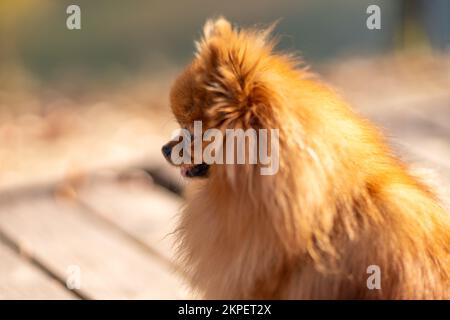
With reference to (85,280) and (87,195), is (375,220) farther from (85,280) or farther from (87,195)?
(87,195)

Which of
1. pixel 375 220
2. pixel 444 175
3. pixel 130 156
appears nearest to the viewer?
pixel 375 220

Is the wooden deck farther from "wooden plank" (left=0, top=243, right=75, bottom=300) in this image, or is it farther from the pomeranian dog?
the pomeranian dog

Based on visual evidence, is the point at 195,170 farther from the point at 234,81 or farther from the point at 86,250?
the point at 86,250

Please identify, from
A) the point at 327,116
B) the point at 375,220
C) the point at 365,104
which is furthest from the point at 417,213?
the point at 365,104

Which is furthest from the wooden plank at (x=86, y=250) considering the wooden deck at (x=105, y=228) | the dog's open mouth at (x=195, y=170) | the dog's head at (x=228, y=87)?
the dog's head at (x=228, y=87)

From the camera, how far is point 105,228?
180 inches

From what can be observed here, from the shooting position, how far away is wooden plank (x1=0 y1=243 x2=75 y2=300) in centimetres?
397

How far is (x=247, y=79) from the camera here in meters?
2.90

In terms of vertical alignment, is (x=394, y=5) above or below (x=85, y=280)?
above

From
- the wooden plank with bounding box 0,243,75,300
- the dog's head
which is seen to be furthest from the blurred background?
the dog's head

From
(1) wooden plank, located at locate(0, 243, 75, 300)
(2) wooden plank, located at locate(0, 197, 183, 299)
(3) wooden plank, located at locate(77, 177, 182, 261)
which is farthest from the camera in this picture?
(3) wooden plank, located at locate(77, 177, 182, 261)

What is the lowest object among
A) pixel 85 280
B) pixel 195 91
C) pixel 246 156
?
pixel 85 280

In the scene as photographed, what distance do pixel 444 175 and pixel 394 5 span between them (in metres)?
2.52

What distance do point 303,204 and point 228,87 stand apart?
0.42m
